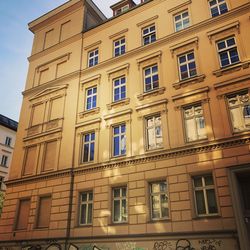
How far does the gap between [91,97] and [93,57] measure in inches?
141

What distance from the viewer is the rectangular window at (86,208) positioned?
15.1 metres

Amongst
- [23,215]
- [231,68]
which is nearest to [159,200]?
[231,68]

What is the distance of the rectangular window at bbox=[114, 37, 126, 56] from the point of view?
18.9 m

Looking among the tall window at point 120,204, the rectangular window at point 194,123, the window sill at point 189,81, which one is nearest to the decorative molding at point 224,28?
the window sill at point 189,81

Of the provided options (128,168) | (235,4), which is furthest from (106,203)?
(235,4)

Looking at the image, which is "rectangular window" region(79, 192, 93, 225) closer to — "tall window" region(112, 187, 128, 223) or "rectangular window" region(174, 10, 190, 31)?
"tall window" region(112, 187, 128, 223)

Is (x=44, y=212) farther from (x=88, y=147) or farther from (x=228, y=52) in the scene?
(x=228, y=52)

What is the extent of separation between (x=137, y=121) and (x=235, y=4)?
8.62m

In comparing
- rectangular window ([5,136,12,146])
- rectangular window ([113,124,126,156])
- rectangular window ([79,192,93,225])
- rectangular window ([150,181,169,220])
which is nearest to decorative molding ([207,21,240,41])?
rectangular window ([113,124,126,156])

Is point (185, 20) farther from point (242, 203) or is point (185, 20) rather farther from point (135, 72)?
point (242, 203)

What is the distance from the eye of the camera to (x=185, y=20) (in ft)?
55.5

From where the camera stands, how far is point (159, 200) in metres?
13.2

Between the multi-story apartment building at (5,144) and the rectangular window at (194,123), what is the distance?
29.8 meters

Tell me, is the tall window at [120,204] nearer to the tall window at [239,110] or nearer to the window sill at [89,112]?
the window sill at [89,112]
